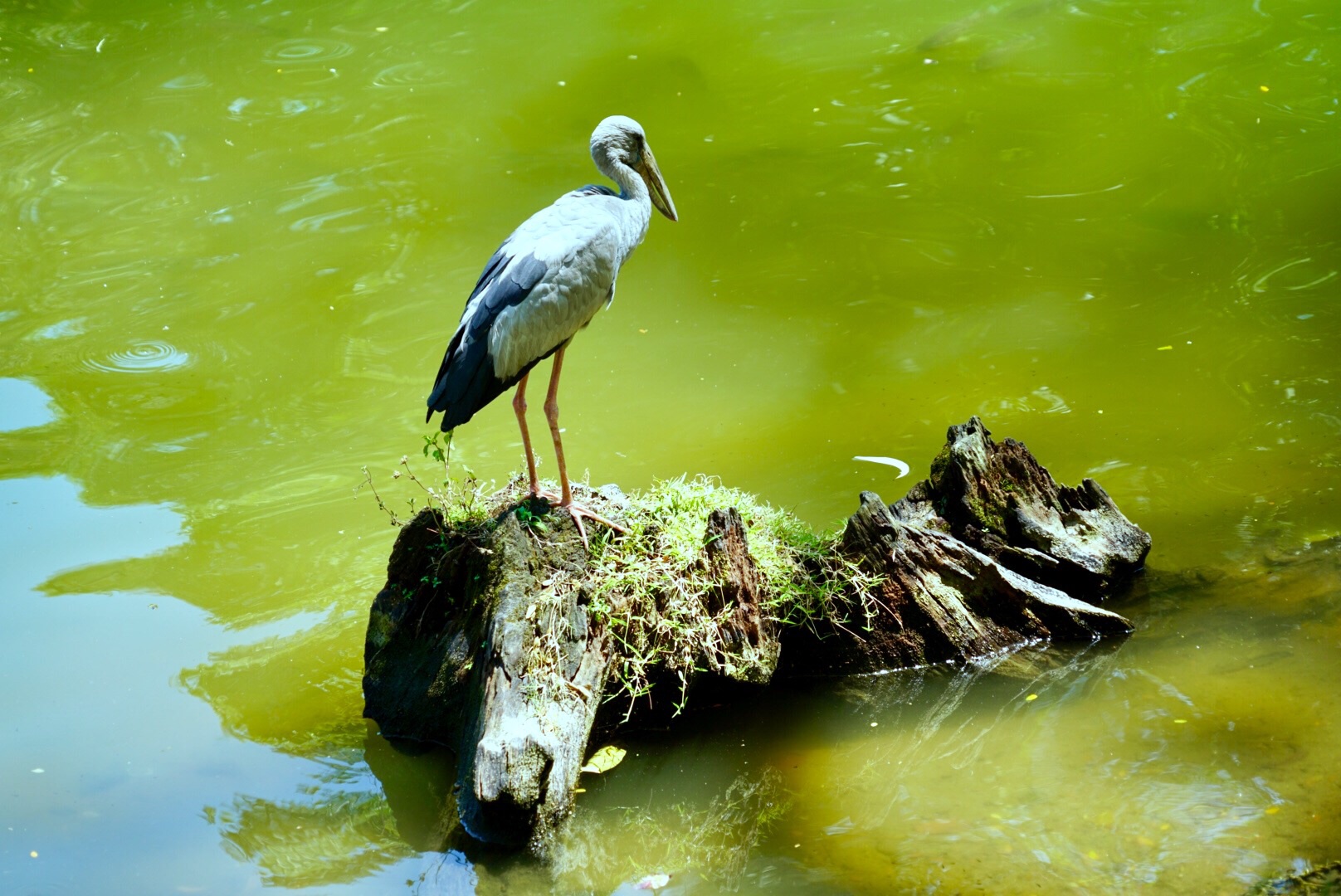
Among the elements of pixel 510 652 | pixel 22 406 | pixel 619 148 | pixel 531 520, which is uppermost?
pixel 619 148

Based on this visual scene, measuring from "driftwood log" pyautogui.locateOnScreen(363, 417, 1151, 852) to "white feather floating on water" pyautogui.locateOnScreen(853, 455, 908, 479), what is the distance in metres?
0.82

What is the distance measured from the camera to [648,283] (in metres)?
7.14

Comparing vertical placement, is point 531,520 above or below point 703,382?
above

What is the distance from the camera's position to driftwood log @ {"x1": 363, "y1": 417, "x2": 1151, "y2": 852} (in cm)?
345

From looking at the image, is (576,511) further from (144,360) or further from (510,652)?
(144,360)

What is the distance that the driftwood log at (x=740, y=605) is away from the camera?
11.3 ft

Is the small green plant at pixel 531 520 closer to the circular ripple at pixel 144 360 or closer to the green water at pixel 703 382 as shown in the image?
the green water at pixel 703 382

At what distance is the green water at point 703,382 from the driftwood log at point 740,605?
145mm

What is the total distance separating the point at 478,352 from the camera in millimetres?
3768

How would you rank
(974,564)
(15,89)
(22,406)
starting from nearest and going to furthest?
(974,564) → (22,406) → (15,89)

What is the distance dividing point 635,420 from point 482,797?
3.04 meters

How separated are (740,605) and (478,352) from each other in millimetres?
1143

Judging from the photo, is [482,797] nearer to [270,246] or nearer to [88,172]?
[270,246]

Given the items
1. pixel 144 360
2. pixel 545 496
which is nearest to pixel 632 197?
pixel 545 496
